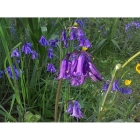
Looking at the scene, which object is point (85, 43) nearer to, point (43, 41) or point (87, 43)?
point (87, 43)

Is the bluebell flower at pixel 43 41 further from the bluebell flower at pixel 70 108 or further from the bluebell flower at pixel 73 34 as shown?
the bluebell flower at pixel 70 108

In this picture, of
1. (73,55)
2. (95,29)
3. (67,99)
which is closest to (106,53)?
(95,29)

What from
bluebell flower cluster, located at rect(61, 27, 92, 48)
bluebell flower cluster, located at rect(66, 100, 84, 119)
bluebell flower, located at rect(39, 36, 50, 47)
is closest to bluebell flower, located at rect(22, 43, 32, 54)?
bluebell flower, located at rect(39, 36, 50, 47)

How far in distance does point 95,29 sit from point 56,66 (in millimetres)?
185

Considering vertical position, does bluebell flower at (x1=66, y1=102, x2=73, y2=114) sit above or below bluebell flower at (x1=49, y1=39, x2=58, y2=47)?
below

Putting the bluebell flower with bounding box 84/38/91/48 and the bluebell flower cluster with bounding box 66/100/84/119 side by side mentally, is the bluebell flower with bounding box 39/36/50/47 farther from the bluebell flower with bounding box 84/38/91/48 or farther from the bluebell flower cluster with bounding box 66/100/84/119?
the bluebell flower cluster with bounding box 66/100/84/119

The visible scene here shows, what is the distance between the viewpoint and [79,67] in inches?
38.6

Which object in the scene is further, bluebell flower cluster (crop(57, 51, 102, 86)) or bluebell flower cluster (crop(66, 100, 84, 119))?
bluebell flower cluster (crop(66, 100, 84, 119))

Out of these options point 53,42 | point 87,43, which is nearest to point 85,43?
point 87,43

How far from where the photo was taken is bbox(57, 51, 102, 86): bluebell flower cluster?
98cm

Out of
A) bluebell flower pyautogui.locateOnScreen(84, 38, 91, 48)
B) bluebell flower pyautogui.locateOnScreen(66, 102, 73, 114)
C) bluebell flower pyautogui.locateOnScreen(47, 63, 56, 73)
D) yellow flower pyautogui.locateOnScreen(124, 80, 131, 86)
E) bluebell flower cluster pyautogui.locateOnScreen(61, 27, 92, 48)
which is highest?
bluebell flower cluster pyautogui.locateOnScreen(61, 27, 92, 48)

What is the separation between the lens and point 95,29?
4.25ft
